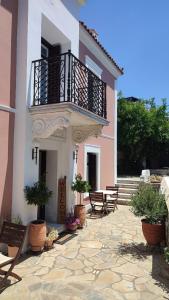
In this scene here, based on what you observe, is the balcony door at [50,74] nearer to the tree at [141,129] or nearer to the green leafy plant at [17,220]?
the green leafy plant at [17,220]

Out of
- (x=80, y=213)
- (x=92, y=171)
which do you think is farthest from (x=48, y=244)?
(x=92, y=171)

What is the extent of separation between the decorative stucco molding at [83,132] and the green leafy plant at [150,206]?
284cm

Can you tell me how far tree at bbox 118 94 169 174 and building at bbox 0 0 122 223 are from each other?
1024 cm

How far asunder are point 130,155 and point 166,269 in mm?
15690

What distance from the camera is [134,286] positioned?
15.9 feet

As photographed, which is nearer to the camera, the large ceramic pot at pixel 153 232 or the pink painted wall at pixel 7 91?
the pink painted wall at pixel 7 91

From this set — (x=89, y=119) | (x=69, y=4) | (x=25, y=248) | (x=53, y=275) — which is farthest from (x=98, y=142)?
(x=53, y=275)

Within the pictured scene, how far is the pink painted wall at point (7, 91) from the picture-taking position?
6.09 m

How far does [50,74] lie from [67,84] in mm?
1049

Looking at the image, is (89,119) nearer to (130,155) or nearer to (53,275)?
(53,275)

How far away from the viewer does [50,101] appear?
26.1ft

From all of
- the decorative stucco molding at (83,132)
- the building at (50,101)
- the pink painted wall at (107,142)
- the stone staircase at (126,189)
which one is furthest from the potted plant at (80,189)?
the stone staircase at (126,189)

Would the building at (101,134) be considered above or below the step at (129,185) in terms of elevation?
above

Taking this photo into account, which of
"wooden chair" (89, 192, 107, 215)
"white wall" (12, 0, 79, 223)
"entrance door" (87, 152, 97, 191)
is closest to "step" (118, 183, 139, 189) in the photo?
"entrance door" (87, 152, 97, 191)
